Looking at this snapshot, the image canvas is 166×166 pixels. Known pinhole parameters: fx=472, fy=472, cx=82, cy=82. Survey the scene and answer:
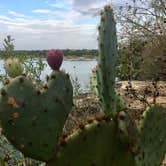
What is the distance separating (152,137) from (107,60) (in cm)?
64

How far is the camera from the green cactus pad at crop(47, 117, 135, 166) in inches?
100

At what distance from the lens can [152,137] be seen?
133 inches

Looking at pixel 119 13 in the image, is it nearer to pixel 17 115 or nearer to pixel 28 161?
pixel 28 161

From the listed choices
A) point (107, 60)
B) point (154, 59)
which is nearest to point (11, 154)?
point (107, 60)

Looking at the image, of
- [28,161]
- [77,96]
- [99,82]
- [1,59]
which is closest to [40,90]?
[99,82]

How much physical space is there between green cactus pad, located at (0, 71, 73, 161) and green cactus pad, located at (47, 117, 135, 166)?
7 cm

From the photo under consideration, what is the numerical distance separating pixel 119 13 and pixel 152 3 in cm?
148

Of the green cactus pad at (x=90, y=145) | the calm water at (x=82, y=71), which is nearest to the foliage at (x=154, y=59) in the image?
the calm water at (x=82, y=71)

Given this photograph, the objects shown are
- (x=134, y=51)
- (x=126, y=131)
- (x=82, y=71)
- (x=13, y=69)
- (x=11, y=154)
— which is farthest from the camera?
(x=134, y=51)

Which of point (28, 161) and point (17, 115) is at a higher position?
point (17, 115)

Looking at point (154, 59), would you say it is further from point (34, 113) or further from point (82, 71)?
point (34, 113)

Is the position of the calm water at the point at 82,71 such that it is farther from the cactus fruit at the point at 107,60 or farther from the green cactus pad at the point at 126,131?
the green cactus pad at the point at 126,131

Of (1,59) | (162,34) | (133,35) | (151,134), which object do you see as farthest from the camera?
(133,35)

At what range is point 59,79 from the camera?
266cm
